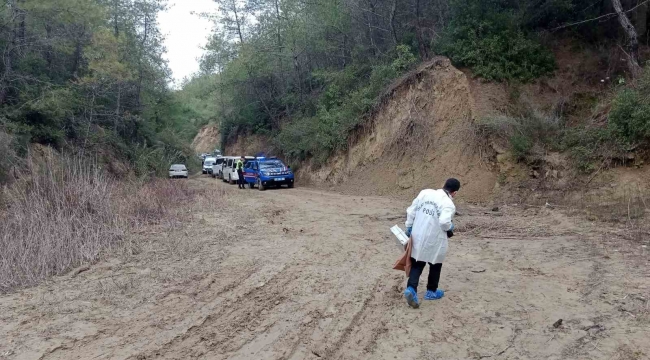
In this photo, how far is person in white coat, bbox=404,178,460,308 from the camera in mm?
5969

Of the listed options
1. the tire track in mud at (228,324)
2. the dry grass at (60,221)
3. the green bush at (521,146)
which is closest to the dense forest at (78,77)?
the dry grass at (60,221)

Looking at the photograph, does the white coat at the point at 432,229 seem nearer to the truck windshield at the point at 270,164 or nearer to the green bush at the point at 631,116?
the green bush at the point at 631,116

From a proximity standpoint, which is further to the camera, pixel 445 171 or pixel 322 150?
pixel 322 150

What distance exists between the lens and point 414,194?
18.0m

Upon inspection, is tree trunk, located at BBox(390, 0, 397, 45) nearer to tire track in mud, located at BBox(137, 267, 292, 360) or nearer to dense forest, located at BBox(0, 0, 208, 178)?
dense forest, located at BBox(0, 0, 208, 178)

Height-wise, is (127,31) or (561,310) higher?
(127,31)

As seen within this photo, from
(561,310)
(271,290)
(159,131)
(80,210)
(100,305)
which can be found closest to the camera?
(561,310)

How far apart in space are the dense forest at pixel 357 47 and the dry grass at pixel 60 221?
1271 centimetres

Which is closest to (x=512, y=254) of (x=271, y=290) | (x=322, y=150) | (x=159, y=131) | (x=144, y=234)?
(x=271, y=290)

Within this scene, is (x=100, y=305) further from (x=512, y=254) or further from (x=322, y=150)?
(x=322, y=150)

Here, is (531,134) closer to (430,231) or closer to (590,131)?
(590,131)

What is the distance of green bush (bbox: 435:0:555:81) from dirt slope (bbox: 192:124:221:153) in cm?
6009

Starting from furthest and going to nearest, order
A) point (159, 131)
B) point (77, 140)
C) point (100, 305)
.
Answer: point (159, 131) → point (77, 140) → point (100, 305)

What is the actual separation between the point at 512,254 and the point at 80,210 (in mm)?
8681
